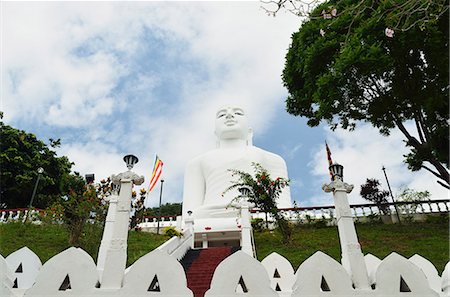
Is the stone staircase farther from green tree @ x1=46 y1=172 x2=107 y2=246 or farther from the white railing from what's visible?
green tree @ x1=46 y1=172 x2=107 y2=246

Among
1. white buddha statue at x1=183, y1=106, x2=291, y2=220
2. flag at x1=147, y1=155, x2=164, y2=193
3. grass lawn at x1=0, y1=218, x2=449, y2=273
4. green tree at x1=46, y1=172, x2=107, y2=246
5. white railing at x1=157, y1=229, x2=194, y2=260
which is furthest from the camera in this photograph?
white buddha statue at x1=183, y1=106, x2=291, y2=220

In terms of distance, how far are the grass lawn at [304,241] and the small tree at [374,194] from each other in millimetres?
1188

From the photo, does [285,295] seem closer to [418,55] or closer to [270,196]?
[270,196]

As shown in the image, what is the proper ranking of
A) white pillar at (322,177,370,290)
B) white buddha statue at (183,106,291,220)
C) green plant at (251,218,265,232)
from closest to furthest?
1. white pillar at (322,177,370,290)
2. green plant at (251,218,265,232)
3. white buddha statue at (183,106,291,220)

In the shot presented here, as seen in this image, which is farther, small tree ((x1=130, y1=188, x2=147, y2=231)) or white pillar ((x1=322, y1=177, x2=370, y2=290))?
small tree ((x1=130, y1=188, x2=147, y2=231))

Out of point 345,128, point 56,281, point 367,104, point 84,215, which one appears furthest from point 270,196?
point 56,281

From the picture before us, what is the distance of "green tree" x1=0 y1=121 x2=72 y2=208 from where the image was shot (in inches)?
926

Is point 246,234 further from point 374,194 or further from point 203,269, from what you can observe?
point 374,194

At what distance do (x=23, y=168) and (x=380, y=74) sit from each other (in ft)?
76.6

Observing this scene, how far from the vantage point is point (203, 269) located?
8.39 metres

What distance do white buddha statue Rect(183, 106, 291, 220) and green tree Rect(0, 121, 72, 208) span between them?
10.7 metres

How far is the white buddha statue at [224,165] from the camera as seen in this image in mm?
17188

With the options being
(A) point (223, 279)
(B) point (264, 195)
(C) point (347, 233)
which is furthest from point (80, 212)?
(C) point (347, 233)

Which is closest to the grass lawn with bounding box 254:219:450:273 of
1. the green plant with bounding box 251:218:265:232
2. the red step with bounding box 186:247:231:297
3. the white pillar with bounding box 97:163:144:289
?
the green plant with bounding box 251:218:265:232
